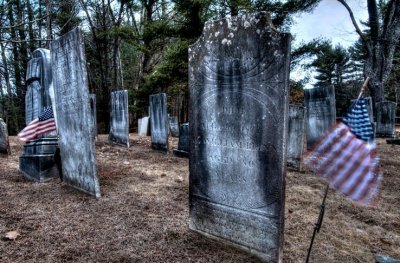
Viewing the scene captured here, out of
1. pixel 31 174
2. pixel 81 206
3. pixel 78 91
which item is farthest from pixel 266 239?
pixel 31 174

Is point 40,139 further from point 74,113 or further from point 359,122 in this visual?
point 359,122

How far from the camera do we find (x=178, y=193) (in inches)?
190

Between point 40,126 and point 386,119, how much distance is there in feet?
47.4

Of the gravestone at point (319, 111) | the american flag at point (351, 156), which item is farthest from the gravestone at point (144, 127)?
the american flag at point (351, 156)

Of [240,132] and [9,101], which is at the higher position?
[9,101]

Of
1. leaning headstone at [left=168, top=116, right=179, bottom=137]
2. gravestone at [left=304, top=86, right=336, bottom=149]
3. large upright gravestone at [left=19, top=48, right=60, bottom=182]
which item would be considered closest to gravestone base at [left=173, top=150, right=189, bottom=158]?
large upright gravestone at [left=19, top=48, right=60, bottom=182]

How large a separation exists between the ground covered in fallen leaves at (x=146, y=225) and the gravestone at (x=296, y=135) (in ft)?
3.74

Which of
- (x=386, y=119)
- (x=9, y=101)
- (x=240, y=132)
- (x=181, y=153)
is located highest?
(x=9, y=101)

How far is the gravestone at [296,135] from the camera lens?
22.2 feet

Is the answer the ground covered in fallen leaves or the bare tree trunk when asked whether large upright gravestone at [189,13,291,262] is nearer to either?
the ground covered in fallen leaves

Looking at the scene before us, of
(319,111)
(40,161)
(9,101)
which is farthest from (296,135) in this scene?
(9,101)

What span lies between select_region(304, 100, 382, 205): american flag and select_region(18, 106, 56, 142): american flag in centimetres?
469

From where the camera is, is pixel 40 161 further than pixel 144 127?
No

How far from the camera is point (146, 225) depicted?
3506 mm
